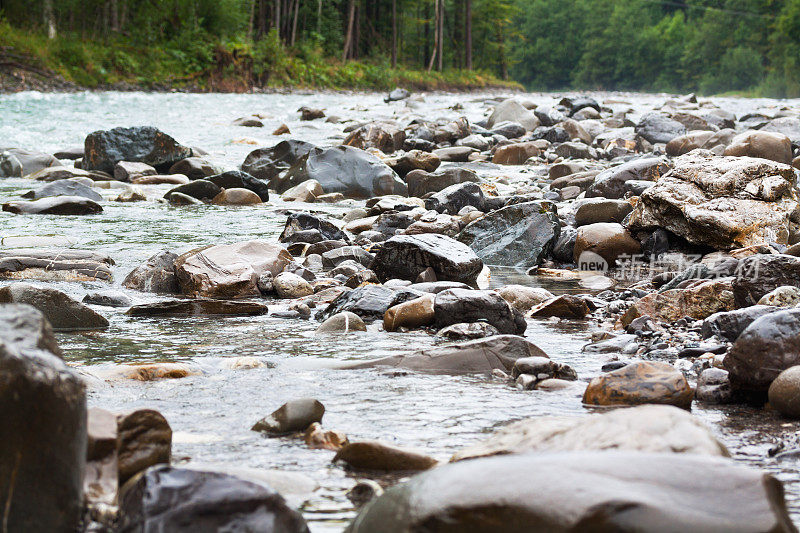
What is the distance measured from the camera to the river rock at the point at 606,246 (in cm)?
580

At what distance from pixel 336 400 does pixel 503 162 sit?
353 inches

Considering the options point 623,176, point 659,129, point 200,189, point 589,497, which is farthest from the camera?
point 659,129

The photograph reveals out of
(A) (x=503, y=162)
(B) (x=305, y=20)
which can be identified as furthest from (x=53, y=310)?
(B) (x=305, y=20)

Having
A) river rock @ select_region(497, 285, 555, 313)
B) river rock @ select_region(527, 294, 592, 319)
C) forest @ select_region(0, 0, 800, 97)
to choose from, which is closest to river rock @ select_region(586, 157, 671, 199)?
river rock @ select_region(497, 285, 555, 313)

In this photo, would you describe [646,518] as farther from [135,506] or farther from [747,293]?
[747,293]

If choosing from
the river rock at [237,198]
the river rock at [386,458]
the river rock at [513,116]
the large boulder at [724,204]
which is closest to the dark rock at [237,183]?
the river rock at [237,198]

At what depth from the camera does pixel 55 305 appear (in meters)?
3.88

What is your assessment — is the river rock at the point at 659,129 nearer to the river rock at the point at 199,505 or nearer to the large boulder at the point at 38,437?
the river rock at the point at 199,505

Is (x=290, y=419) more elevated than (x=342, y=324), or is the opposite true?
(x=290, y=419)

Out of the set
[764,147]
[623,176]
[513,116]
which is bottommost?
[623,176]

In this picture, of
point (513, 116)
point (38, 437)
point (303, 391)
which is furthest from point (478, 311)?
point (513, 116)

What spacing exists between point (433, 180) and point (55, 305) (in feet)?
17.9

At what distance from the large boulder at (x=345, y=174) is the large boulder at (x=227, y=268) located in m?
3.84

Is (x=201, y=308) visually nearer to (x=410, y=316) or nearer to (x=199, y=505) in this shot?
(x=410, y=316)
